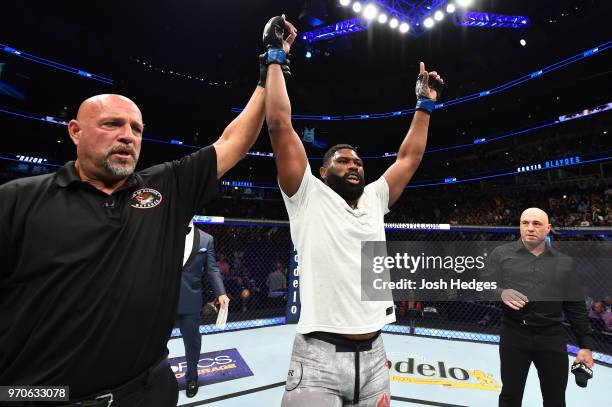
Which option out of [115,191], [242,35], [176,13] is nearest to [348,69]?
[242,35]

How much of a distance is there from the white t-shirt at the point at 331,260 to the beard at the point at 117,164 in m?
0.69

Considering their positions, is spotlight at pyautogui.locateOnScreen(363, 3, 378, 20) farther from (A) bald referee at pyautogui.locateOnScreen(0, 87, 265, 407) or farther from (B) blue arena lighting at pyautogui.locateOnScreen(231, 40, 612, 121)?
(A) bald referee at pyautogui.locateOnScreen(0, 87, 265, 407)

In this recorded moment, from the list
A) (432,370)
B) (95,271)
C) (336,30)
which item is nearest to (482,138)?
(336,30)

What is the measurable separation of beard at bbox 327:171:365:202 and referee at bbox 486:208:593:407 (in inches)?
60.3

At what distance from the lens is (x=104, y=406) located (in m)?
0.99

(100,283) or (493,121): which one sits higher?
(493,121)

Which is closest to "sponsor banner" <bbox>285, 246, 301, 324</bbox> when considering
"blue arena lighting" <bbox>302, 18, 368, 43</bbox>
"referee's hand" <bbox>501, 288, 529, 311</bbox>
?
"referee's hand" <bbox>501, 288, 529, 311</bbox>

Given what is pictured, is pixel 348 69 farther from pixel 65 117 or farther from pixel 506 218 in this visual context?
pixel 65 117

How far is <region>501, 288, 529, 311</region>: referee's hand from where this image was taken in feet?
7.49

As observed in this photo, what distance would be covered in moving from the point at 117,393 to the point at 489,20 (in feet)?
46.9

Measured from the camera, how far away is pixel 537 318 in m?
2.31

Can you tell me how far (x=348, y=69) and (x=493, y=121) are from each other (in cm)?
827

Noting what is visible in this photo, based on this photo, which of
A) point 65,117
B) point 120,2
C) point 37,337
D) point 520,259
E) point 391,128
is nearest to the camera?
point 37,337

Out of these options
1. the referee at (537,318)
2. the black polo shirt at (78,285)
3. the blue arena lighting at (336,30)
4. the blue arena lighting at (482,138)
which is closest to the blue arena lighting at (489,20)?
the blue arena lighting at (336,30)
